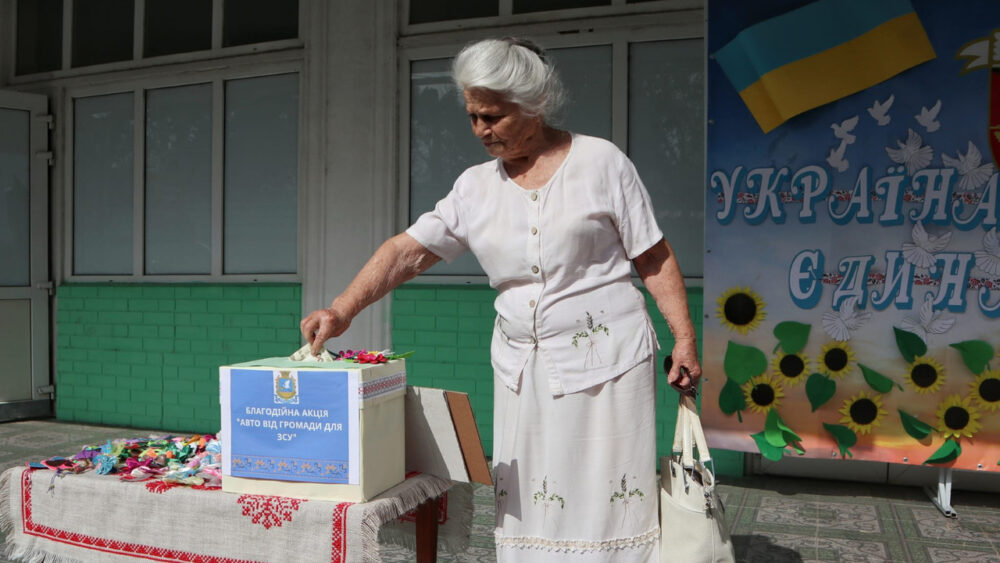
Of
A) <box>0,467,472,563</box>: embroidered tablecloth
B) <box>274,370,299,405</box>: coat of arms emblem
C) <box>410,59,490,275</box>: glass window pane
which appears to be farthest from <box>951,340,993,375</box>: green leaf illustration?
<box>274,370,299,405</box>: coat of arms emblem

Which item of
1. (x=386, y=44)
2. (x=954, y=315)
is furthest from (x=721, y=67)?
(x=386, y=44)

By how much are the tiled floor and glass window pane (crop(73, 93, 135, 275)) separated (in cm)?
193

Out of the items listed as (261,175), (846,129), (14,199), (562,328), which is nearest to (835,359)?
(846,129)

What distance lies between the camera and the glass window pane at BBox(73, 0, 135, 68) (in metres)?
6.27

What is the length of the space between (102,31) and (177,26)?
2.32ft

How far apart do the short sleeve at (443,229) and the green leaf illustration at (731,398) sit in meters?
2.35

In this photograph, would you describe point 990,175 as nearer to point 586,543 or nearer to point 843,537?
point 843,537

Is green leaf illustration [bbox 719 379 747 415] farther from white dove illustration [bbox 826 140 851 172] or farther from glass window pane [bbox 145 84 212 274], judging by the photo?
glass window pane [bbox 145 84 212 274]

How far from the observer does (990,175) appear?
3775 mm

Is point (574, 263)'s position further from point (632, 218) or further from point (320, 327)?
point (320, 327)

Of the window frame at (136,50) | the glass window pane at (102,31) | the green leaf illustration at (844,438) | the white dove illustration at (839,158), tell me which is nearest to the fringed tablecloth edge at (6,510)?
the green leaf illustration at (844,438)

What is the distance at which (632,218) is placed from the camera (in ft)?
6.68

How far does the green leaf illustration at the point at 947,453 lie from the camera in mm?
3871

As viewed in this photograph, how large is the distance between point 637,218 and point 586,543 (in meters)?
0.76
